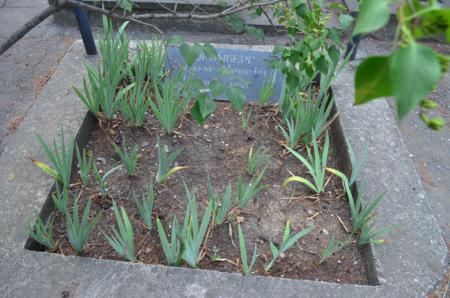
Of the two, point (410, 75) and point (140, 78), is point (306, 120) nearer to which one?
point (140, 78)

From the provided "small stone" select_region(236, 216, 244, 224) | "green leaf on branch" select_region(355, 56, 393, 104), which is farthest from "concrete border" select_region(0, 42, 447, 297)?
"green leaf on branch" select_region(355, 56, 393, 104)

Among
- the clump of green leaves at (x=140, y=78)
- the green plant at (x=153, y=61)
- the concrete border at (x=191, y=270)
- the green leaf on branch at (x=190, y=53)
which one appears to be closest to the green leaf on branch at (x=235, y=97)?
the green leaf on branch at (x=190, y=53)

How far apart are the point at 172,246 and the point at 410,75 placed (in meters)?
0.95

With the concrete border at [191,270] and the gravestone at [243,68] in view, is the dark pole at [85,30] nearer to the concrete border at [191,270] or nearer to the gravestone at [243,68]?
the gravestone at [243,68]

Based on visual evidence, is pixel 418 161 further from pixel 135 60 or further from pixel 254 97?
pixel 135 60

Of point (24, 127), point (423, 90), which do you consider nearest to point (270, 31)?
point (24, 127)

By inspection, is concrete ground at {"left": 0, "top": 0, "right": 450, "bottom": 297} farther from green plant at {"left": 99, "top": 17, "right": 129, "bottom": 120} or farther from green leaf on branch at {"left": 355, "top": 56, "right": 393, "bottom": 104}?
green leaf on branch at {"left": 355, "top": 56, "right": 393, "bottom": 104}

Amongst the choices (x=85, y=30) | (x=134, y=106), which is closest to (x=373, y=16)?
(x=134, y=106)

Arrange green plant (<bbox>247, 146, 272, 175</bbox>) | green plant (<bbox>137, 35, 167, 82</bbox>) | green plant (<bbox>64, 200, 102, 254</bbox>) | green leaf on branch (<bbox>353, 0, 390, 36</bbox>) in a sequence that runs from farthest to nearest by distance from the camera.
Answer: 1. green plant (<bbox>137, 35, 167, 82</bbox>)
2. green plant (<bbox>247, 146, 272, 175</bbox>)
3. green plant (<bbox>64, 200, 102, 254</bbox>)
4. green leaf on branch (<bbox>353, 0, 390, 36</bbox>)

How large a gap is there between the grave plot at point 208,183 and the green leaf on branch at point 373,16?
57 centimetres

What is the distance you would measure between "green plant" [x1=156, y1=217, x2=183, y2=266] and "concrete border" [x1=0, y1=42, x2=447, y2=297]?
0.04 m

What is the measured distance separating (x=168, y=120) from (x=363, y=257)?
89cm

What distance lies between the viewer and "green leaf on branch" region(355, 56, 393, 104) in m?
0.35

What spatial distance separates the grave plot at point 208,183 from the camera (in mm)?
1220
